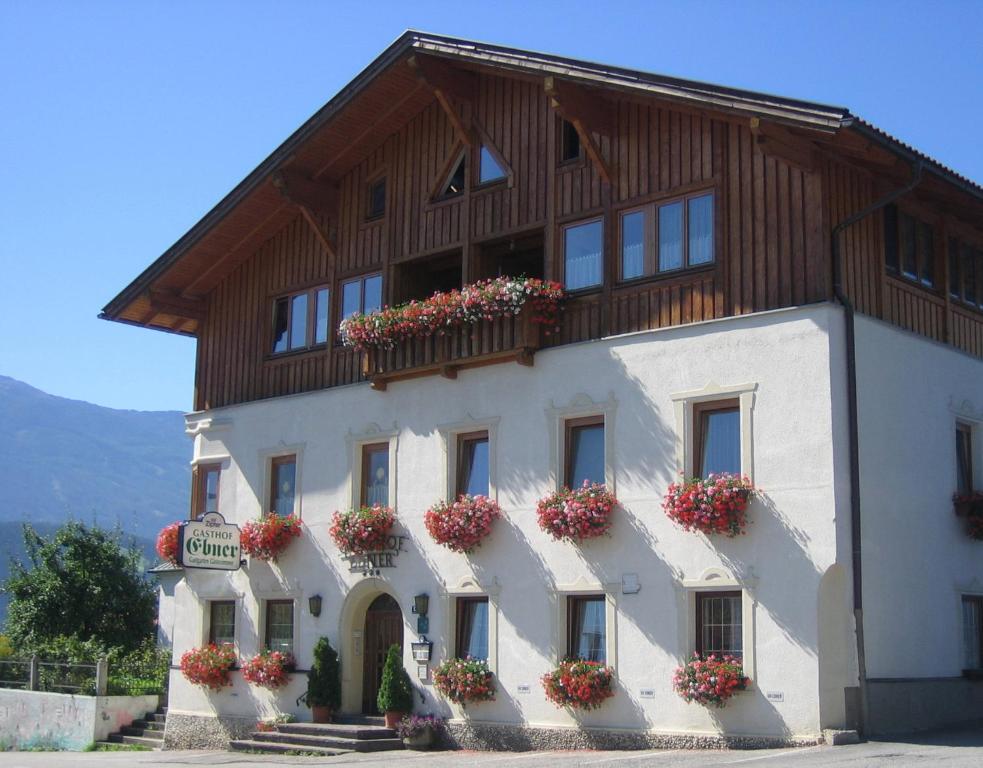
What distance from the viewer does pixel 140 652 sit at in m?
31.7

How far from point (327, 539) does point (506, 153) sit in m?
7.28

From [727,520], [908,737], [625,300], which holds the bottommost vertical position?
[908,737]

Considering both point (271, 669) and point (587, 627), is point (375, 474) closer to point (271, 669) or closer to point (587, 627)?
point (271, 669)

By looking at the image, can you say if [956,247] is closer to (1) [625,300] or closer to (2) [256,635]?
(1) [625,300]

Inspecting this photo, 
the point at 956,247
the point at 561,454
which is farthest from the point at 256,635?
the point at 956,247

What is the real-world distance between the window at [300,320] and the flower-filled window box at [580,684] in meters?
8.01

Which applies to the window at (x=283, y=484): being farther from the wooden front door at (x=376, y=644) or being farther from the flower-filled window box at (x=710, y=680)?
the flower-filled window box at (x=710, y=680)

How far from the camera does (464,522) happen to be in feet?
69.9

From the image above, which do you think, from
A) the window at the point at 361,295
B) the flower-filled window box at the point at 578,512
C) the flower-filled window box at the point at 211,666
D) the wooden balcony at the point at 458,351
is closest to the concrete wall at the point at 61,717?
the flower-filled window box at the point at 211,666

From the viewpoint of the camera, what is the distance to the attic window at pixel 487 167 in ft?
74.5

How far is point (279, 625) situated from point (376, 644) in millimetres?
2213

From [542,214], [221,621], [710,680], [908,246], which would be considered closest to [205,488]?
[221,621]

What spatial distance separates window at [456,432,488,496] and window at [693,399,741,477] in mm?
3999

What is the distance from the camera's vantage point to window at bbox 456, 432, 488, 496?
22.2m
